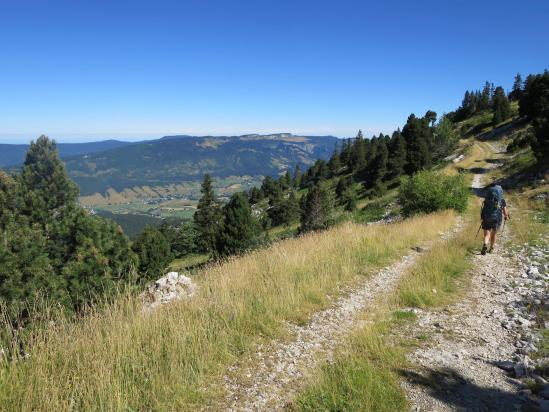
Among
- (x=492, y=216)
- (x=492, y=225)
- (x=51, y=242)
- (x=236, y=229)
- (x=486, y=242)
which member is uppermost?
(x=492, y=216)

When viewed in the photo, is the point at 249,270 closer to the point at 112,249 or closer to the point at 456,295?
the point at 456,295

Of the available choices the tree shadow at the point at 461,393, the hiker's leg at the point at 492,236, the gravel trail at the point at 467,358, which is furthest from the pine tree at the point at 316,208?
the tree shadow at the point at 461,393

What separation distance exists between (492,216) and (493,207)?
1.43ft

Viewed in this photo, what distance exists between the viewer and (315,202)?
55656 millimetres

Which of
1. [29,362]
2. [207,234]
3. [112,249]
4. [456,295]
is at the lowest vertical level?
[207,234]

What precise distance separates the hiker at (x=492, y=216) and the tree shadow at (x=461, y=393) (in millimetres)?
8378

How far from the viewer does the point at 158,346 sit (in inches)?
183

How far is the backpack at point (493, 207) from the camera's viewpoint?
1191cm

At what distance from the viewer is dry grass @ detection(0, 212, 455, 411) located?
3791mm

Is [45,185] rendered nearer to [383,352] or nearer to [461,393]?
[383,352]

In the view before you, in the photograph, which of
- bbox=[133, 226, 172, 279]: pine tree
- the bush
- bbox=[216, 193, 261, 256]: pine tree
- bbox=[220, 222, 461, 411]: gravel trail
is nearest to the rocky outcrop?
bbox=[220, 222, 461, 411]: gravel trail

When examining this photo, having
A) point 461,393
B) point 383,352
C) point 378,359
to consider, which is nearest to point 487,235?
point 383,352

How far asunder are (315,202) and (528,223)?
130 ft

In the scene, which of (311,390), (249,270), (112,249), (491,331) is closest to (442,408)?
(311,390)
